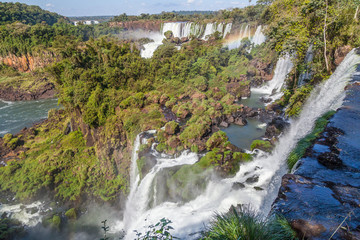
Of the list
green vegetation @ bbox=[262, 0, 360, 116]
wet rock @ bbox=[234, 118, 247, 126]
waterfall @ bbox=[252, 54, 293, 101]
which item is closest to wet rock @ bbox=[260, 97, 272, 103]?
waterfall @ bbox=[252, 54, 293, 101]

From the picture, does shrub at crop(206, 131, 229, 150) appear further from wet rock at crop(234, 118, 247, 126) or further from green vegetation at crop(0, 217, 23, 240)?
green vegetation at crop(0, 217, 23, 240)

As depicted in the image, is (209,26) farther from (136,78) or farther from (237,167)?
(237,167)

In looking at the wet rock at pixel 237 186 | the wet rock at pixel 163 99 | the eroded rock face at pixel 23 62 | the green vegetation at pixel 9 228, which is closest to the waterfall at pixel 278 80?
the wet rock at pixel 163 99

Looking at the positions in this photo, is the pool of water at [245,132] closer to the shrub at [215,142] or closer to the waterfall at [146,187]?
the shrub at [215,142]

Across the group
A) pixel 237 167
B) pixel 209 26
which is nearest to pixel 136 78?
pixel 237 167

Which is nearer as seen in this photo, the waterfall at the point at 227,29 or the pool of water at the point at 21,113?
the pool of water at the point at 21,113

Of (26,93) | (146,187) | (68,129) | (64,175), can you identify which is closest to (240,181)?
(146,187)
